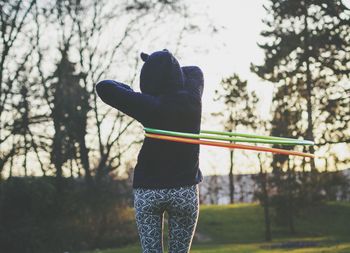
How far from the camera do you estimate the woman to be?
3.31 m

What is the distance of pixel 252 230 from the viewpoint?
32.5 m

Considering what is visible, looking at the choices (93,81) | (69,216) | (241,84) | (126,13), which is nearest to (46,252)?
(69,216)

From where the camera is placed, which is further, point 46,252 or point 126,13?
point 126,13

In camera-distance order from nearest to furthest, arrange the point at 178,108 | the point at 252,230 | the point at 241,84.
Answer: the point at 178,108
the point at 252,230
the point at 241,84

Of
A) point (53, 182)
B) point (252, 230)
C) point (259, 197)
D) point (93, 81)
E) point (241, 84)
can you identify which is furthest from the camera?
point (241, 84)

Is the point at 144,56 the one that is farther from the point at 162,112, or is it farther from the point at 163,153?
the point at 163,153

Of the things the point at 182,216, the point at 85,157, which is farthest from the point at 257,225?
the point at 182,216

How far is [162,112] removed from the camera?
3.34m

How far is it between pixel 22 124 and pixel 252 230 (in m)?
18.8

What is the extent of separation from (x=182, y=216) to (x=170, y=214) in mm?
86

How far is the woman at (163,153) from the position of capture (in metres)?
3.31

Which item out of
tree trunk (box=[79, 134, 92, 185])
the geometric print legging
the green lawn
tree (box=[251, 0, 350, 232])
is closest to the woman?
the geometric print legging

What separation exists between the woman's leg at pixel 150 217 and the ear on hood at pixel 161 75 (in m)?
0.71

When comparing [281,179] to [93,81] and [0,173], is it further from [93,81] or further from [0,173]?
[0,173]
